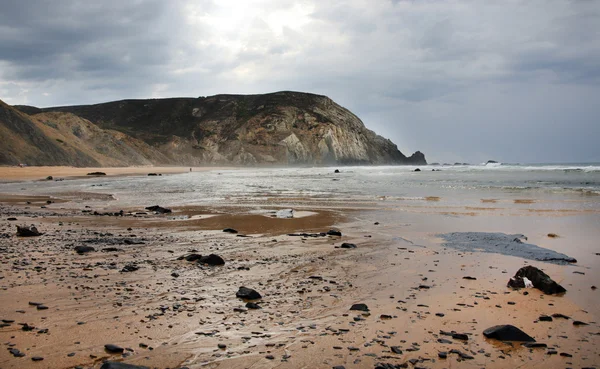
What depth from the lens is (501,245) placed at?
8.09 metres

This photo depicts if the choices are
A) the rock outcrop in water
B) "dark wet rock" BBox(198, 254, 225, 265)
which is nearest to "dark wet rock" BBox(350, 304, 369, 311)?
"dark wet rock" BBox(198, 254, 225, 265)

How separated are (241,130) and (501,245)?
124 metres

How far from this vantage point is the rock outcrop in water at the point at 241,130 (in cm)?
12050

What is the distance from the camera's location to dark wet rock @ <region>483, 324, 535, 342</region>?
3670 mm

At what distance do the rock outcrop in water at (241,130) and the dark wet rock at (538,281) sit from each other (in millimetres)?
96450

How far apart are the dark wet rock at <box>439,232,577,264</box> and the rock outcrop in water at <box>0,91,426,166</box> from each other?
3680 inches

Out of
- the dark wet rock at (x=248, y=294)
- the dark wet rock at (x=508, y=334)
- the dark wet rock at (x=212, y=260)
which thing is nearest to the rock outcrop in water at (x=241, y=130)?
the dark wet rock at (x=212, y=260)

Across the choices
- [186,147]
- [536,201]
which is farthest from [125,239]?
[186,147]

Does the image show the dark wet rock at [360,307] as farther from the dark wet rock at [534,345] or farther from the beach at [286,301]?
the dark wet rock at [534,345]

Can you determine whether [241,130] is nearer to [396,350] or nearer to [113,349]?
[113,349]

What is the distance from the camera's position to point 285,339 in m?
3.60

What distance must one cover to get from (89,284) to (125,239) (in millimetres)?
3487

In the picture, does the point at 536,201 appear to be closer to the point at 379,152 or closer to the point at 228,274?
the point at 228,274

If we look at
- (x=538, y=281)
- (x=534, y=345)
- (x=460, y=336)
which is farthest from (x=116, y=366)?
(x=538, y=281)
